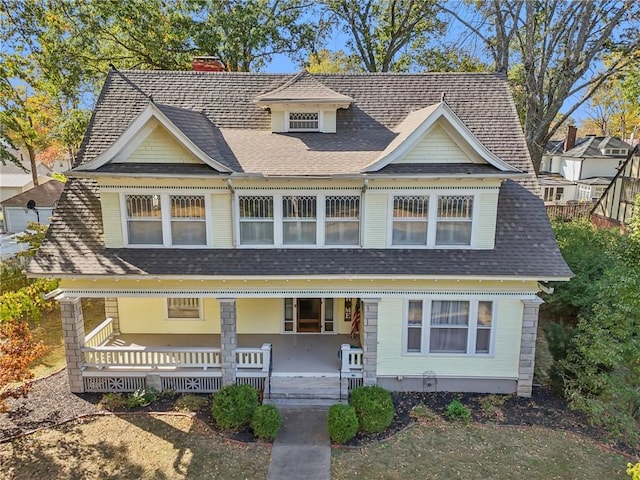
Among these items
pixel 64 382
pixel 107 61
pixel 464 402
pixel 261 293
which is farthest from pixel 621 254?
pixel 107 61

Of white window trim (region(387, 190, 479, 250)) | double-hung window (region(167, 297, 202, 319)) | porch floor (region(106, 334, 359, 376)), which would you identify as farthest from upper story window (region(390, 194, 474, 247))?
double-hung window (region(167, 297, 202, 319))

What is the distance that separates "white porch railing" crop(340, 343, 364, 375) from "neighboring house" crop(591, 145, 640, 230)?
23.1 m

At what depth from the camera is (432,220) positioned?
11.9 m

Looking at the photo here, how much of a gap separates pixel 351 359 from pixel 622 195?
2660 centimetres

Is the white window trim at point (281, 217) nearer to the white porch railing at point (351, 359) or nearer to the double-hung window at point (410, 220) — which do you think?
the double-hung window at point (410, 220)

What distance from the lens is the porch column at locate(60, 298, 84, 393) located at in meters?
11.9

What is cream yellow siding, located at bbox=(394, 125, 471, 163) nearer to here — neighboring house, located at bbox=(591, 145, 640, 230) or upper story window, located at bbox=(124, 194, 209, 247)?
upper story window, located at bbox=(124, 194, 209, 247)

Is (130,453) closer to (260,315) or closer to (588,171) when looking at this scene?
(260,315)

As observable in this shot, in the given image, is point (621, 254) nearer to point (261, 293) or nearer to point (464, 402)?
point (464, 402)

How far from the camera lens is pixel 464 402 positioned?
39.1 ft

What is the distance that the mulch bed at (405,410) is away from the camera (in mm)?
10586

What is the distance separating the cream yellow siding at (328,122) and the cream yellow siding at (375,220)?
12.0 feet

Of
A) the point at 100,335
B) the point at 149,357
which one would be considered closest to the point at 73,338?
the point at 100,335

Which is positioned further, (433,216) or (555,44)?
(555,44)
